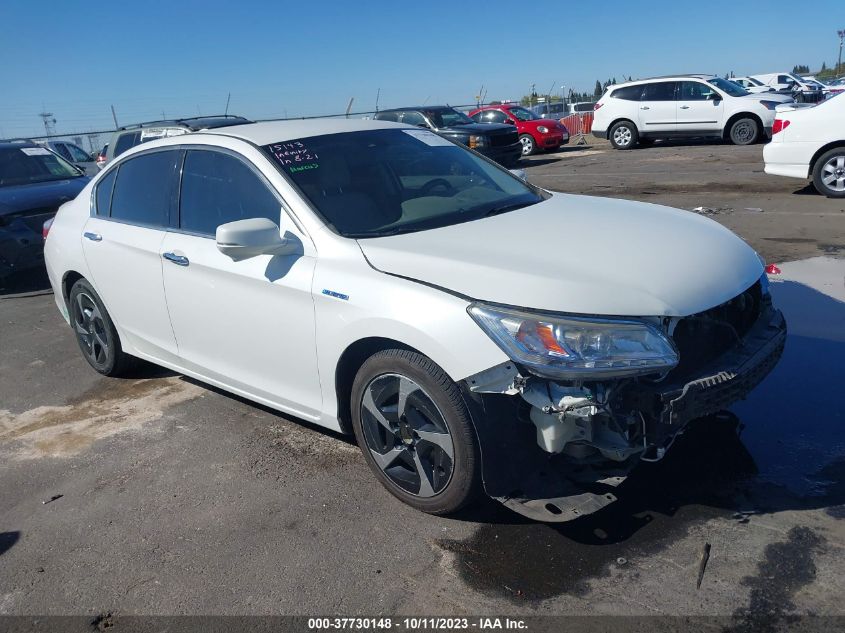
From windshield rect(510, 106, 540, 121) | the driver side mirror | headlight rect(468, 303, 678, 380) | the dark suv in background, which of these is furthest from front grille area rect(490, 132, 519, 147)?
headlight rect(468, 303, 678, 380)

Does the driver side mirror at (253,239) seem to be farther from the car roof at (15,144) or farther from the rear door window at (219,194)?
the car roof at (15,144)

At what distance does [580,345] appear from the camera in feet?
9.36

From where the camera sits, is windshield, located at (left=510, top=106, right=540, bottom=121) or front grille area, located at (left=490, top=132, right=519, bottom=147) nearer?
front grille area, located at (left=490, top=132, right=519, bottom=147)

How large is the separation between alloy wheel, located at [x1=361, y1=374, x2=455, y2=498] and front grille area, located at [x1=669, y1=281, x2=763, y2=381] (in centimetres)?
101

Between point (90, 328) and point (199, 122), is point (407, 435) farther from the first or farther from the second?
point (199, 122)

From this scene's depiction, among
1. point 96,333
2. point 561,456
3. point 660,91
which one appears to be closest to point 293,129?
point 96,333

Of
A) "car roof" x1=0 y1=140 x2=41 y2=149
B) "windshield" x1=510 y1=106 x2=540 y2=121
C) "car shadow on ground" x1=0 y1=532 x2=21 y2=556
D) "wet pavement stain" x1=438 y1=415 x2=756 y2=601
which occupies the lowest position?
"car shadow on ground" x1=0 y1=532 x2=21 y2=556

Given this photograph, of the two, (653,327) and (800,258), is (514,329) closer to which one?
(653,327)

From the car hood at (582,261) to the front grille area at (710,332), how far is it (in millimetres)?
84

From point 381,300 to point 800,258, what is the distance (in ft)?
17.8

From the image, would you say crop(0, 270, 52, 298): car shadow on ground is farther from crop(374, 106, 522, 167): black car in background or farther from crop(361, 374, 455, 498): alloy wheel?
crop(374, 106, 522, 167): black car in background

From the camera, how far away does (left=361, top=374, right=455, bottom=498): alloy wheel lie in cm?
320

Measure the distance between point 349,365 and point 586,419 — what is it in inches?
47.5

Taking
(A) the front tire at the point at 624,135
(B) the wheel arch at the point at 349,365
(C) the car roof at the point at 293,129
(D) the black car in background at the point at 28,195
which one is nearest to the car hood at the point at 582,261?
(B) the wheel arch at the point at 349,365
